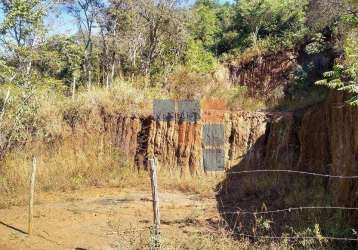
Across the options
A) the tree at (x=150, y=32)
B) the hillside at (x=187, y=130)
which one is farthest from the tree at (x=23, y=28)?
the tree at (x=150, y=32)

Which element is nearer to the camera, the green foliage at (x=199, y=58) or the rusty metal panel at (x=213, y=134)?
the rusty metal panel at (x=213, y=134)

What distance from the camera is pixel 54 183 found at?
13.4 meters

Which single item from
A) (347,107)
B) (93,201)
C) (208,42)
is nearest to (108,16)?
(208,42)

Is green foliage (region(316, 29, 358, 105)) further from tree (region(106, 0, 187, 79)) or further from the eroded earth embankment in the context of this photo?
tree (region(106, 0, 187, 79))

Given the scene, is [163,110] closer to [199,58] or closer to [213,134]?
[213,134]

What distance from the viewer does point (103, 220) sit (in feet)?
33.4

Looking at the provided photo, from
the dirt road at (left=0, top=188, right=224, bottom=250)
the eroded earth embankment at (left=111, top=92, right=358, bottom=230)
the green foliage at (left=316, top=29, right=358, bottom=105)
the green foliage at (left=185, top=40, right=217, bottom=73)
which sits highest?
the green foliage at (left=185, top=40, right=217, bottom=73)

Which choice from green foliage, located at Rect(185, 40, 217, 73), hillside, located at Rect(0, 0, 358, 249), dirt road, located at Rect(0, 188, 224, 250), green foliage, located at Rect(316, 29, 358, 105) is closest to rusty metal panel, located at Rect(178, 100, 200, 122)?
hillside, located at Rect(0, 0, 358, 249)

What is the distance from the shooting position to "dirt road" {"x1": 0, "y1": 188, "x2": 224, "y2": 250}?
8484 mm

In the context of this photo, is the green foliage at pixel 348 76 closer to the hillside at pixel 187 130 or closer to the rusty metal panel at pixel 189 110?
the hillside at pixel 187 130

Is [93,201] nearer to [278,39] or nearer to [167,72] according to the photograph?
[167,72]

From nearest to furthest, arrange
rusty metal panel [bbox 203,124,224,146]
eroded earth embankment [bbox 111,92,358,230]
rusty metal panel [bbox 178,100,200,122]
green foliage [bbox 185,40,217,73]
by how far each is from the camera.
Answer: eroded earth embankment [bbox 111,92,358,230] → rusty metal panel [bbox 203,124,224,146] → rusty metal panel [bbox 178,100,200,122] → green foliage [bbox 185,40,217,73]

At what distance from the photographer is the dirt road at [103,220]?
8484mm

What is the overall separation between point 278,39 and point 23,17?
33.1 feet
